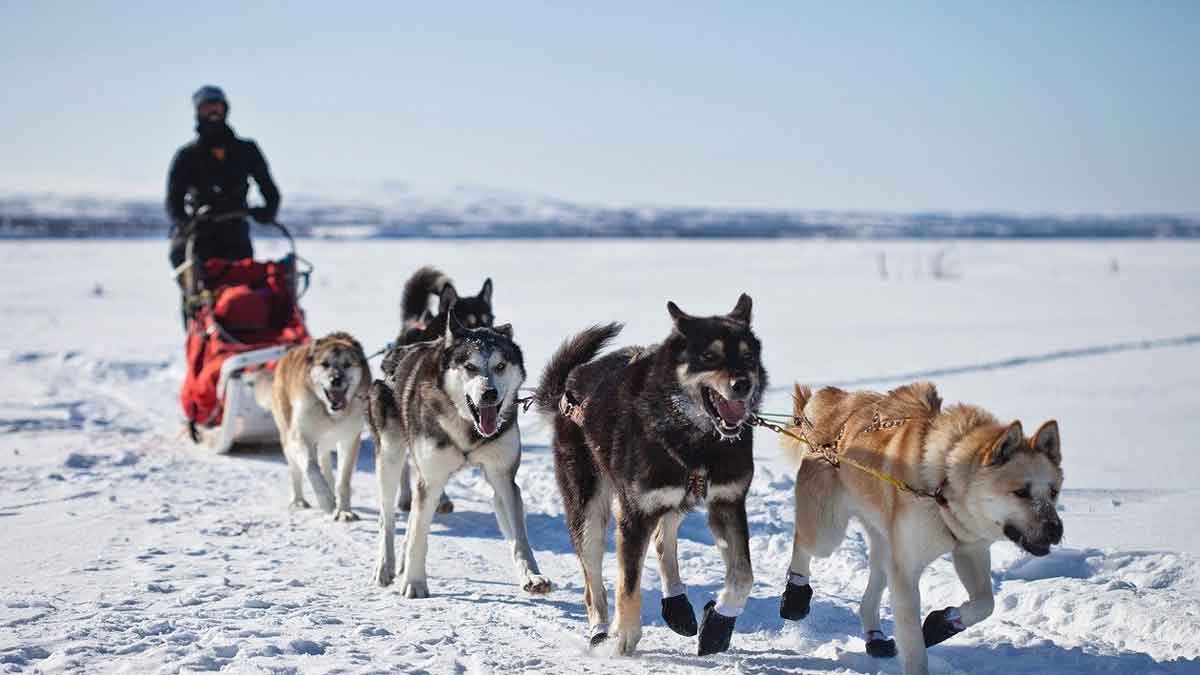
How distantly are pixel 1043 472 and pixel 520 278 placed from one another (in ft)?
75.0

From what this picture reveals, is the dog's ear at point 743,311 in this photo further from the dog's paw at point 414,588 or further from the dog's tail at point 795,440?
the dog's paw at point 414,588

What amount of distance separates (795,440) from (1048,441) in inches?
43.2

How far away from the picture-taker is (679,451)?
358 centimetres

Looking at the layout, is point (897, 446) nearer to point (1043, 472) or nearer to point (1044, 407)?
point (1043, 472)

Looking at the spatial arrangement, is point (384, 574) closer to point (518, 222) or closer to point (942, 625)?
point (942, 625)

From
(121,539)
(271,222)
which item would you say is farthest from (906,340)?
(121,539)

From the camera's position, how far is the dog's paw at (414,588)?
4.62 metres

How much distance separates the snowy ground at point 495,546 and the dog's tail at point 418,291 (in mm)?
1171

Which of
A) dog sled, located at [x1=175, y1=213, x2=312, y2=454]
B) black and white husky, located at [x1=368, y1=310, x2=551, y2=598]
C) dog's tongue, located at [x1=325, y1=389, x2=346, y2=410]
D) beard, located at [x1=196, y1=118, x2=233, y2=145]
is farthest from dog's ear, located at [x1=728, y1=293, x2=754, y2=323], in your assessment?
beard, located at [x1=196, y1=118, x2=233, y2=145]

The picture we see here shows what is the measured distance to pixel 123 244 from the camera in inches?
1553

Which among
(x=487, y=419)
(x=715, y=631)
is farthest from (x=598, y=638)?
(x=487, y=419)

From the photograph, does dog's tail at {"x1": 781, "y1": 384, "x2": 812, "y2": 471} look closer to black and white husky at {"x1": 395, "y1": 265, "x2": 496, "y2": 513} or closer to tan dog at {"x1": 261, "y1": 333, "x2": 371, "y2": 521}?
black and white husky at {"x1": 395, "y1": 265, "x2": 496, "y2": 513}

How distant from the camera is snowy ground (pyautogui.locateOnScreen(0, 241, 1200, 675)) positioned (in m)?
3.75

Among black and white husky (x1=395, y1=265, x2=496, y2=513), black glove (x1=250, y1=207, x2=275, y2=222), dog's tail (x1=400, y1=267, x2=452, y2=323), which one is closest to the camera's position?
black and white husky (x1=395, y1=265, x2=496, y2=513)
